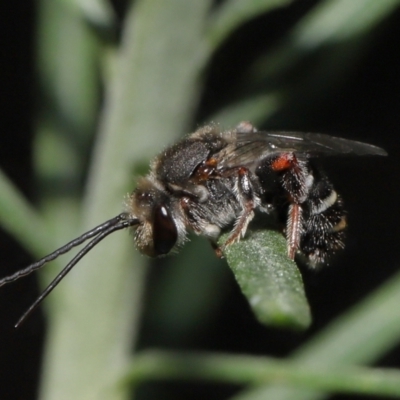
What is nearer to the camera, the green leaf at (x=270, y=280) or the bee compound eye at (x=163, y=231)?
the green leaf at (x=270, y=280)

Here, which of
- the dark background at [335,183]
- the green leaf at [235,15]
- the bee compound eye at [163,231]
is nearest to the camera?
the green leaf at [235,15]

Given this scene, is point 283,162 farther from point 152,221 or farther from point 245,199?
point 152,221

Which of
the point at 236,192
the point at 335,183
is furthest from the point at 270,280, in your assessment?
the point at 335,183

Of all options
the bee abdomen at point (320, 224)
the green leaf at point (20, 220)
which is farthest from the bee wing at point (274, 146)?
the green leaf at point (20, 220)

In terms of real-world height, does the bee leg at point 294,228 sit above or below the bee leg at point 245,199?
below

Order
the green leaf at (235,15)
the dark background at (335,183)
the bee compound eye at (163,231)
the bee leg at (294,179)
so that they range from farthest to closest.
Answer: the dark background at (335,183) < the bee leg at (294,179) < the bee compound eye at (163,231) < the green leaf at (235,15)

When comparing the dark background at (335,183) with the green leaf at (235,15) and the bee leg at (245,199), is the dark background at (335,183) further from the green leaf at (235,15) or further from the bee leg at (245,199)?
the green leaf at (235,15)

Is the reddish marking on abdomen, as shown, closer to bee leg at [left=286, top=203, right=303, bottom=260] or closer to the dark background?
bee leg at [left=286, top=203, right=303, bottom=260]

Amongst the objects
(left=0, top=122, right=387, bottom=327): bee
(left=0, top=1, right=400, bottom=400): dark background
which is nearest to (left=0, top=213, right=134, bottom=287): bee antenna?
(left=0, top=122, right=387, bottom=327): bee
